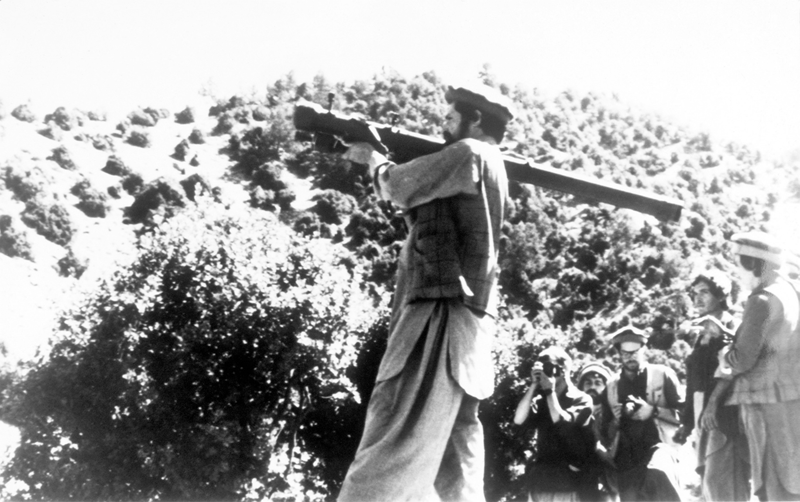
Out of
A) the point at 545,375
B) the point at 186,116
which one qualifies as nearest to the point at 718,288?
the point at 545,375

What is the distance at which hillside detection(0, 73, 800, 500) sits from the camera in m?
18.7

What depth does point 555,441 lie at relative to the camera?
584 centimetres

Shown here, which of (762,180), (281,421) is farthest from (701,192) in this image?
(281,421)

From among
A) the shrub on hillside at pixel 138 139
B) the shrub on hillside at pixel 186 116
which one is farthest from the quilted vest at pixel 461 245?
the shrub on hillside at pixel 186 116

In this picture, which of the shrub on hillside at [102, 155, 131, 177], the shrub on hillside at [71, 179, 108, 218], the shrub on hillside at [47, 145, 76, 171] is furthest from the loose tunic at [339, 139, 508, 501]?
the shrub on hillside at [102, 155, 131, 177]

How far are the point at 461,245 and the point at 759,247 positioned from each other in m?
1.87

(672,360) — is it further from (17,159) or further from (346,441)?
(17,159)

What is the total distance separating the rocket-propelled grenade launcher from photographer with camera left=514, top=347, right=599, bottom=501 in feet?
5.61

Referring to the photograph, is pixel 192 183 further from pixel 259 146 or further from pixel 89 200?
pixel 259 146

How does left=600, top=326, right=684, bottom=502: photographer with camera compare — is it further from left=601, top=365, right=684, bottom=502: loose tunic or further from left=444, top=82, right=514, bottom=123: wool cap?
left=444, top=82, right=514, bottom=123: wool cap

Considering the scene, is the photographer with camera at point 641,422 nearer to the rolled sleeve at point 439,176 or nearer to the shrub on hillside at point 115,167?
the rolled sleeve at point 439,176

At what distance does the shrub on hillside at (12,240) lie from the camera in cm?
3584

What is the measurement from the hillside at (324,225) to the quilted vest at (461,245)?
13.0 metres

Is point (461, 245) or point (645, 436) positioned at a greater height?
point (461, 245)
